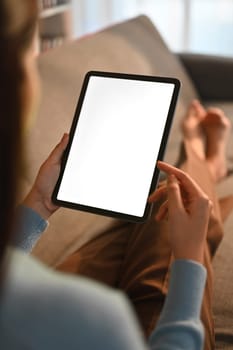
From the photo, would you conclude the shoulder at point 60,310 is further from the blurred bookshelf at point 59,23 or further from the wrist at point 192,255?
the blurred bookshelf at point 59,23

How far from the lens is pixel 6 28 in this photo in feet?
1.27

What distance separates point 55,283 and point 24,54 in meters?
0.18

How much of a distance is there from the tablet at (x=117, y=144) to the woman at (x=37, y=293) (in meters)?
0.23

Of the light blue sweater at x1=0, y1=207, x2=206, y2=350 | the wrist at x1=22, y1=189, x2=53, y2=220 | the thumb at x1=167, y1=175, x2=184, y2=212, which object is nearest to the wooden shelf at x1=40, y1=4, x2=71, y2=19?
the wrist at x1=22, y1=189, x2=53, y2=220

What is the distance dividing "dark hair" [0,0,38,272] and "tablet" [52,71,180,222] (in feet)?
1.44

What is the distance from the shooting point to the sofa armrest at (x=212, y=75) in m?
2.04

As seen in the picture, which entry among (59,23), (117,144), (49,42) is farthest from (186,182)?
(59,23)

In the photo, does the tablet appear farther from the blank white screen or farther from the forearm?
the forearm

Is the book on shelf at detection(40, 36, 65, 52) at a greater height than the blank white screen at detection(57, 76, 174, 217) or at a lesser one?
lesser

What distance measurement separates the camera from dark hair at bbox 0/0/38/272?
39 centimetres

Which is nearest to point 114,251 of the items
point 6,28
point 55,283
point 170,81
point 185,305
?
point 170,81

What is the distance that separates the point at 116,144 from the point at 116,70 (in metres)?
0.65

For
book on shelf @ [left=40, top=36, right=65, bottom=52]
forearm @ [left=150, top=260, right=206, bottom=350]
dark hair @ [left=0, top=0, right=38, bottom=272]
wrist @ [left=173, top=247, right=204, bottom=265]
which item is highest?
dark hair @ [left=0, top=0, right=38, bottom=272]

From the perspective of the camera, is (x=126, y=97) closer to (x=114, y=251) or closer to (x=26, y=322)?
(x=114, y=251)
